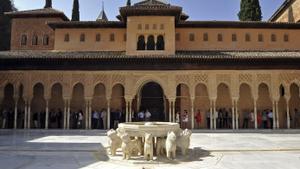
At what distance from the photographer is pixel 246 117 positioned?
916 inches

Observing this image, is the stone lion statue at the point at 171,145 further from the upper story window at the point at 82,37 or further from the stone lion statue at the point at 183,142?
the upper story window at the point at 82,37

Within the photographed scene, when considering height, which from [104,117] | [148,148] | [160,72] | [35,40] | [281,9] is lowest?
[148,148]

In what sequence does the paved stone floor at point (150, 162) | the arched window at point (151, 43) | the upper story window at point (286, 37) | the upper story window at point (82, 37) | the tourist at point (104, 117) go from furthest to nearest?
the upper story window at point (286, 37) → the upper story window at point (82, 37) → the arched window at point (151, 43) → the tourist at point (104, 117) → the paved stone floor at point (150, 162)

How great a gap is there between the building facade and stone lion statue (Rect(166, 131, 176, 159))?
11580mm

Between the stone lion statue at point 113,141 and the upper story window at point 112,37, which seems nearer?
the stone lion statue at point 113,141

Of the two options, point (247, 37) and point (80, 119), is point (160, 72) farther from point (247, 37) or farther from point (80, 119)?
point (247, 37)

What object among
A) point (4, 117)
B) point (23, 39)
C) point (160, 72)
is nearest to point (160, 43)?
point (160, 72)

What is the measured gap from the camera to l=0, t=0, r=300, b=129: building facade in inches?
866

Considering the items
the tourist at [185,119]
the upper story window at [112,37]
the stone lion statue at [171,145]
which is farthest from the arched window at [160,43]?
the stone lion statue at [171,145]

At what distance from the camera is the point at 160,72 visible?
2209cm

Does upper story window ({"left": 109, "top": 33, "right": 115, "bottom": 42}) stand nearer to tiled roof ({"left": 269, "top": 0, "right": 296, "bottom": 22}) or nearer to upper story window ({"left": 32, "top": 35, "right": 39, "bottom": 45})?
upper story window ({"left": 32, "top": 35, "right": 39, "bottom": 45})

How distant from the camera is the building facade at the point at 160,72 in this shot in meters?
22.0

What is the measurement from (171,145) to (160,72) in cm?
1239

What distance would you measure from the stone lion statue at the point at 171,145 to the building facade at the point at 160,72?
456 inches
